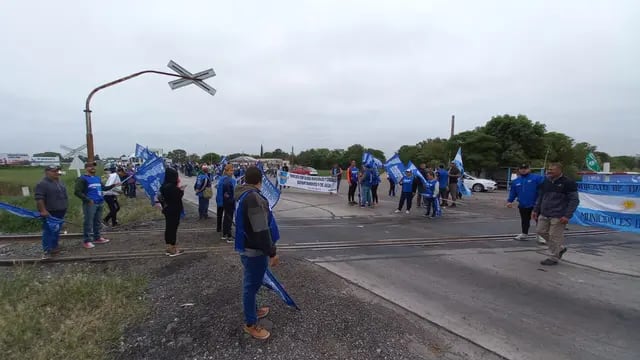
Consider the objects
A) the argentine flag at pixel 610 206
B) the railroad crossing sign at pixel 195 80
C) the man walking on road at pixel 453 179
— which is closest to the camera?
the argentine flag at pixel 610 206

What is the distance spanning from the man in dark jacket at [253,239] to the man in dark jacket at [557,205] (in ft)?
17.5

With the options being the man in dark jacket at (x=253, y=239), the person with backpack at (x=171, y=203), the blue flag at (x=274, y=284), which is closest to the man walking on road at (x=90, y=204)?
the person with backpack at (x=171, y=203)

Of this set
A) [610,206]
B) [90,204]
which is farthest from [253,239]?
[610,206]

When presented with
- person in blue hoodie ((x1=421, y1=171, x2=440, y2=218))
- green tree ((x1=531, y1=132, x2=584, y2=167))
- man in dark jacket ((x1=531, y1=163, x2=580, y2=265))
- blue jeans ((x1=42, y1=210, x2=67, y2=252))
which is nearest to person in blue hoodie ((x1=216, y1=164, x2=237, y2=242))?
blue jeans ((x1=42, y1=210, x2=67, y2=252))

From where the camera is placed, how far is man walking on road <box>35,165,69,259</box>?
6137 millimetres

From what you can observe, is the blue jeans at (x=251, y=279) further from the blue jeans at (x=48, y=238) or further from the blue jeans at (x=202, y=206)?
the blue jeans at (x=202, y=206)

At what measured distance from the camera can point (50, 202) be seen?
20.5ft

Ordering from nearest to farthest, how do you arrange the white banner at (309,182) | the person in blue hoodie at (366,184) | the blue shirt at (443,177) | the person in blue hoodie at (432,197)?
the person in blue hoodie at (432,197)
the person in blue hoodie at (366,184)
the blue shirt at (443,177)
the white banner at (309,182)

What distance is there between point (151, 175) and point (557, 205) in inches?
396

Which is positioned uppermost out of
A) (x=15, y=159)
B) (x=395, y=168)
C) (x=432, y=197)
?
(x=395, y=168)

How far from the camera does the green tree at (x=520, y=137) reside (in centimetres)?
3152

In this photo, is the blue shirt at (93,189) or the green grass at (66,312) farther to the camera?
the blue shirt at (93,189)

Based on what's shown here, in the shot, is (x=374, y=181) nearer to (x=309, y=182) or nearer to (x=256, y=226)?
(x=309, y=182)

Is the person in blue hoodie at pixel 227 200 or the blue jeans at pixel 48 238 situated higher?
the person in blue hoodie at pixel 227 200
